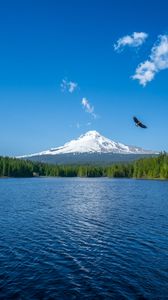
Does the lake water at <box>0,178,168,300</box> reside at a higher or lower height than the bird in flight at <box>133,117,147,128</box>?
lower

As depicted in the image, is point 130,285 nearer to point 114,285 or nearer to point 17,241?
point 114,285

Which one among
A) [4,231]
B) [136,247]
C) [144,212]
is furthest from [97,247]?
[144,212]

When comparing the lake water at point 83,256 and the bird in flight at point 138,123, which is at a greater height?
the bird in flight at point 138,123

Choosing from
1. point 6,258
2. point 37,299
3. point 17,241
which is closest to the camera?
point 37,299

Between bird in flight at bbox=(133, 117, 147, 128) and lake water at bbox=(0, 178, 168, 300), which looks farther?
lake water at bbox=(0, 178, 168, 300)

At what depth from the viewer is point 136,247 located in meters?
39.7

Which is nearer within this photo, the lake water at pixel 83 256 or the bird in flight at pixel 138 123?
the bird in flight at pixel 138 123

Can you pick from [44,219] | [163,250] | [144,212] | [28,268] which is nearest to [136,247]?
[163,250]

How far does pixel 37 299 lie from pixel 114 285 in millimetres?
6418

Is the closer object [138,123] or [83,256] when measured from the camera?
[138,123]

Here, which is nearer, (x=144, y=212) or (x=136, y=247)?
(x=136, y=247)

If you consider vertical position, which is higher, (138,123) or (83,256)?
(138,123)

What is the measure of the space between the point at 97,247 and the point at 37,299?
1573 centimetres

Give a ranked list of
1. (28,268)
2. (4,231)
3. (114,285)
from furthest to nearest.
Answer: (4,231) → (28,268) → (114,285)
